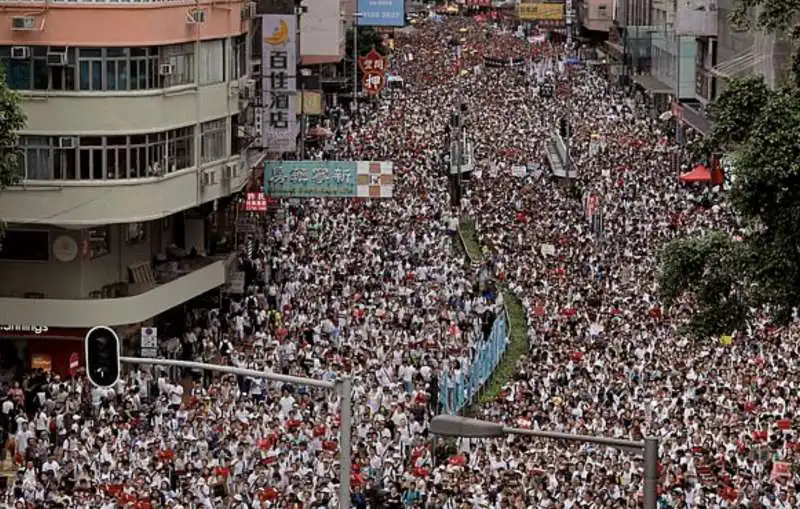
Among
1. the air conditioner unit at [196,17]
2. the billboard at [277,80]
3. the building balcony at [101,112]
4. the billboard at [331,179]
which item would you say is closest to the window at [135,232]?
the building balcony at [101,112]

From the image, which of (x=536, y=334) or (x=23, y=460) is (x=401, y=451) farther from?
(x=536, y=334)

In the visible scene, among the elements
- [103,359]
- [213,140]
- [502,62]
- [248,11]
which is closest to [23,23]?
[213,140]

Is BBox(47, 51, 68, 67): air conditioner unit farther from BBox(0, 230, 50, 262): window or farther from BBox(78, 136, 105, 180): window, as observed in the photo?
BBox(0, 230, 50, 262): window

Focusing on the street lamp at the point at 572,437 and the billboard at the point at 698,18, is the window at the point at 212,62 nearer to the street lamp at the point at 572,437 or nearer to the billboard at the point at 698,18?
the street lamp at the point at 572,437

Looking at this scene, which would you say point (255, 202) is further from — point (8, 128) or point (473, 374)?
point (8, 128)

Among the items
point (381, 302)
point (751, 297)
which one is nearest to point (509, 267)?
point (381, 302)

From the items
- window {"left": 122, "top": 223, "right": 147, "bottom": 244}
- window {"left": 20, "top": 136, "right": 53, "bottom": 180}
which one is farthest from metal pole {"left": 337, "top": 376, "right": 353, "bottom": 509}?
window {"left": 122, "top": 223, "right": 147, "bottom": 244}
